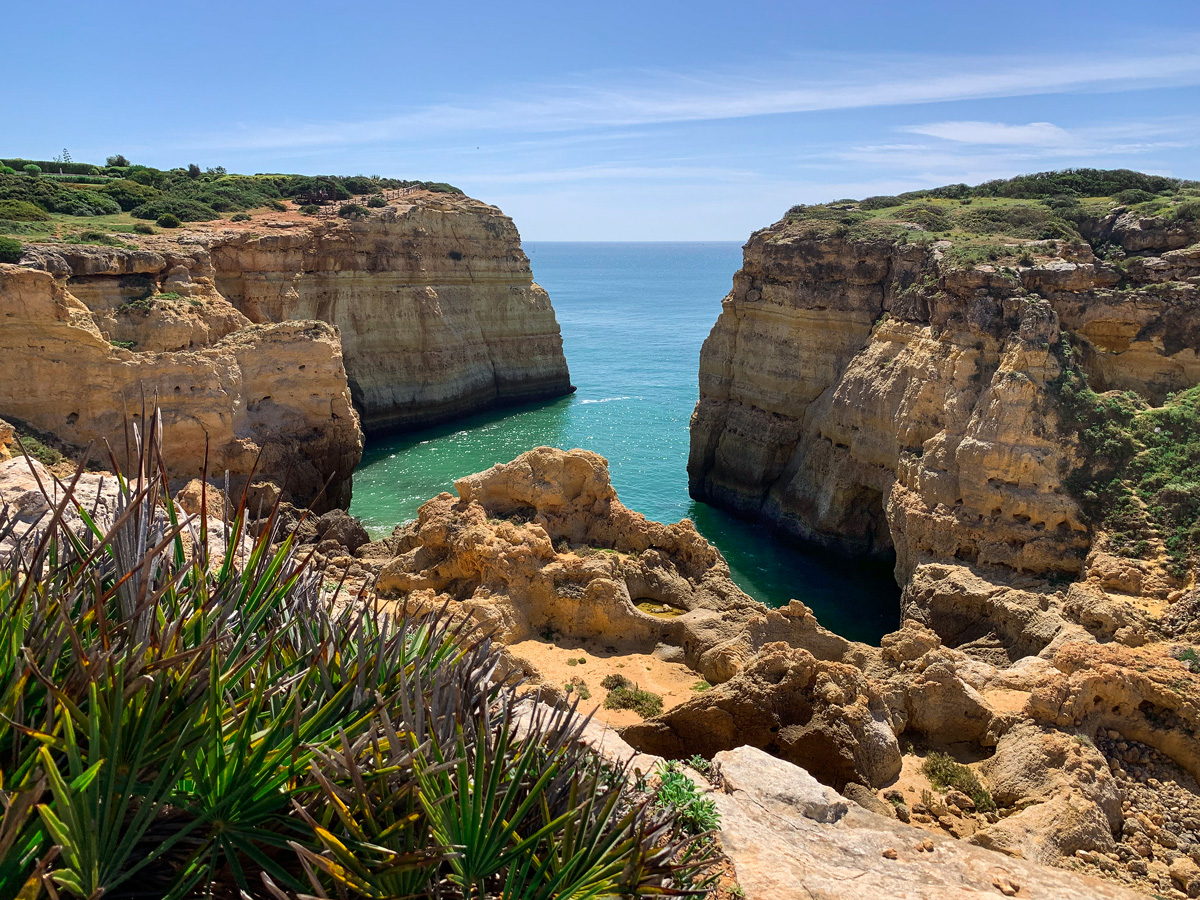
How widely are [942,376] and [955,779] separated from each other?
47.9 ft

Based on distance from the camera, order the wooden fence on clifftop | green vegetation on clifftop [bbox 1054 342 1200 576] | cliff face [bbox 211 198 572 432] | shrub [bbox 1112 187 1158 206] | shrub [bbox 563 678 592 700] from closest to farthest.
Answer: shrub [bbox 563 678 592 700] < green vegetation on clifftop [bbox 1054 342 1200 576] < shrub [bbox 1112 187 1158 206] < cliff face [bbox 211 198 572 432] < the wooden fence on clifftop

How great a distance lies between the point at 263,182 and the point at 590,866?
5339cm

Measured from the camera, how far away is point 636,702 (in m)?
13.1

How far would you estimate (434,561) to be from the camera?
16.7 metres

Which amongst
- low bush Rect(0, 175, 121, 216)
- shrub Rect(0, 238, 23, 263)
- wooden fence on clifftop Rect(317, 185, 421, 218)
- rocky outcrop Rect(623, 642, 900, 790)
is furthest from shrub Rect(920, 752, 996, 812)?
wooden fence on clifftop Rect(317, 185, 421, 218)

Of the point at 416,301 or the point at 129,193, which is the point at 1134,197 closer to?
the point at 416,301

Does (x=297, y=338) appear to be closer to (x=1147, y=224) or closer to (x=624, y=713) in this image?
(x=624, y=713)

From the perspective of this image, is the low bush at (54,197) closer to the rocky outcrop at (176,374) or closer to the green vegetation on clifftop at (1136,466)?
the rocky outcrop at (176,374)

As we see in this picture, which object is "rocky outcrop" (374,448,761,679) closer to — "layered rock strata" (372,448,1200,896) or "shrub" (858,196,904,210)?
"layered rock strata" (372,448,1200,896)

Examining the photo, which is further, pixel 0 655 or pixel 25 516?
pixel 25 516

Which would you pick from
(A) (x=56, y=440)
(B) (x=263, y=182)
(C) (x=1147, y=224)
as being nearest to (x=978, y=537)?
(C) (x=1147, y=224)

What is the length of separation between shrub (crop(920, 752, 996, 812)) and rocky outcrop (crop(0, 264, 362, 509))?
13.8 m

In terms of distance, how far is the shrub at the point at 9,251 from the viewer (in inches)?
880

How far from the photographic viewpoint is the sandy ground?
543 inches
